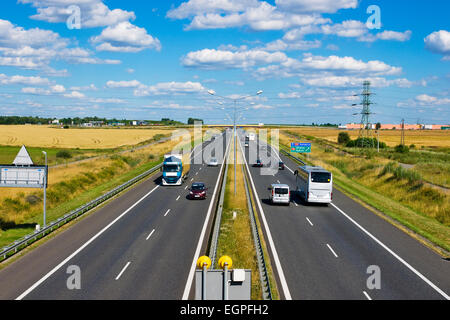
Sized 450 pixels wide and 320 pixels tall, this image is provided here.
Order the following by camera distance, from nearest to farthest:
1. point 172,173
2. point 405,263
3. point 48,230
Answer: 1. point 405,263
2. point 48,230
3. point 172,173

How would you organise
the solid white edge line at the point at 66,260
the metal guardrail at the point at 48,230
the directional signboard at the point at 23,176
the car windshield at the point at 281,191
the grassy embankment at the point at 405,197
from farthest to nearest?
the car windshield at the point at 281,191, the directional signboard at the point at 23,176, the grassy embankment at the point at 405,197, the metal guardrail at the point at 48,230, the solid white edge line at the point at 66,260

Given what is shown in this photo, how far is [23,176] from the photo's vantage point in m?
29.9

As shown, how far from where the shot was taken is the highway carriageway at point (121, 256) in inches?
687

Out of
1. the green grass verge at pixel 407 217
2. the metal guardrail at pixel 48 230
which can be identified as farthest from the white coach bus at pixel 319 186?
the metal guardrail at pixel 48 230

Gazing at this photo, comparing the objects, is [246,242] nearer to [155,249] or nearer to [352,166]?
[155,249]

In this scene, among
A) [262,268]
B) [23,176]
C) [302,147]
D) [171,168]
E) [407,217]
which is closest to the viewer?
[262,268]

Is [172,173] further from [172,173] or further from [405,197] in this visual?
[405,197]

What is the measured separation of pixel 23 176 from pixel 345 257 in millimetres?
23270

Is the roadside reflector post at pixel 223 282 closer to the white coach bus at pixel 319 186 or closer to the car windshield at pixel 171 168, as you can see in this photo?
the white coach bus at pixel 319 186

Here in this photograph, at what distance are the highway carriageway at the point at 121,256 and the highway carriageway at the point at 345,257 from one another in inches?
193

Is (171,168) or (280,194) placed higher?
(171,168)

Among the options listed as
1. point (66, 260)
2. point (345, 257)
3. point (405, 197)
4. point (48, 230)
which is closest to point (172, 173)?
point (48, 230)
